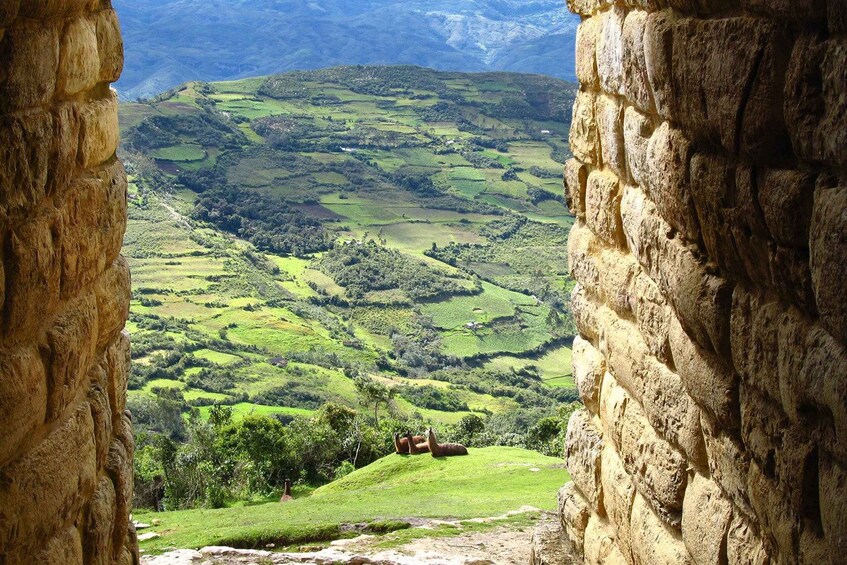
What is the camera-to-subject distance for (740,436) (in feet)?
16.0

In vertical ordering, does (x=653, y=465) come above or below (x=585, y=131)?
below

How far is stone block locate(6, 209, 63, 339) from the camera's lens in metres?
4.54

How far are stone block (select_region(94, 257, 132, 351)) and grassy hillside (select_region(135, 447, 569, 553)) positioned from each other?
8.29 meters

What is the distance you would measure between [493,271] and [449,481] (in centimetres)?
10919

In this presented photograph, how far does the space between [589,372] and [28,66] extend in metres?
5.26

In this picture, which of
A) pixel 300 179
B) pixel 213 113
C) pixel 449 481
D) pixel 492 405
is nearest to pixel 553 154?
pixel 300 179

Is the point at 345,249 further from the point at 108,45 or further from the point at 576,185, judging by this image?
the point at 108,45

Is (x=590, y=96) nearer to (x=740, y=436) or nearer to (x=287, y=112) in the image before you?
(x=740, y=436)

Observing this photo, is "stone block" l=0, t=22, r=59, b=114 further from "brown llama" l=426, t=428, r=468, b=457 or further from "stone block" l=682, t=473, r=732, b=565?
"brown llama" l=426, t=428, r=468, b=457

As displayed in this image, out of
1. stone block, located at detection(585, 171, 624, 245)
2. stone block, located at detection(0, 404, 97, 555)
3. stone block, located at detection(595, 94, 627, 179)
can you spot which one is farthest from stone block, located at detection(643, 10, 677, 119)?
stone block, located at detection(0, 404, 97, 555)

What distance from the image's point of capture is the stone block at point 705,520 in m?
5.18

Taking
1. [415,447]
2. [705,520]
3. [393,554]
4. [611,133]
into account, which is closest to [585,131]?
[611,133]

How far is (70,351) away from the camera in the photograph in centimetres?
529

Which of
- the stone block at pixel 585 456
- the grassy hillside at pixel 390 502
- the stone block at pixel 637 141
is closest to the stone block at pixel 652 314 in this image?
the stone block at pixel 637 141
